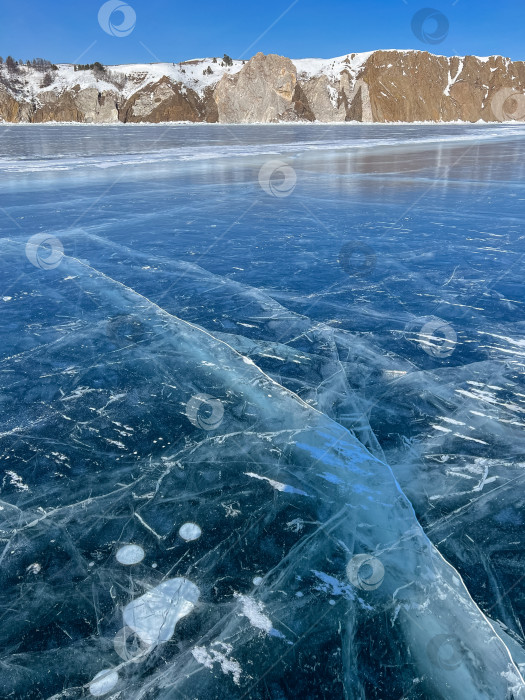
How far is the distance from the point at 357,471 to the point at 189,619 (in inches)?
37.2

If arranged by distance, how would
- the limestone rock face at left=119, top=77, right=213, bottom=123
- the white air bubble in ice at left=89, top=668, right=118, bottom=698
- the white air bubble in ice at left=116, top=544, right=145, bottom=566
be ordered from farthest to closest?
the limestone rock face at left=119, top=77, right=213, bottom=123 < the white air bubble in ice at left=116, top=544, right=145, bottom=566 < the white air bubble in ice at left=89, top=668, right=118, bottom=698

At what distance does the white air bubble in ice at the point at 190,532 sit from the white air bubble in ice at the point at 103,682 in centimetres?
49

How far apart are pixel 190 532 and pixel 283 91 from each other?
133692 millimetres

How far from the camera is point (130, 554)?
169 centimetres

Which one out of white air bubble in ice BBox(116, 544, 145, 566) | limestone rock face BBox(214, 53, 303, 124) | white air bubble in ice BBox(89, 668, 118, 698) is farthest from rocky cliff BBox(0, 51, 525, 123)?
white air bubble in ice BBox(89, 668, 118, 698)

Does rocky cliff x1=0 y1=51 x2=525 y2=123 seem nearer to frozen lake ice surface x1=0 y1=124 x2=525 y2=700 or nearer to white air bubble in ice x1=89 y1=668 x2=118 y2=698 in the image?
frozen lake ice surface x1=0 y1=124 x2=525 y2=700

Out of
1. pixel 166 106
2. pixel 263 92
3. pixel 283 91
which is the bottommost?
pixel 166 106

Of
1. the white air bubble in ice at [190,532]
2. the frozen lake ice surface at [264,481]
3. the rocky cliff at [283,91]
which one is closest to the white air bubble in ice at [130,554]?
the frozen lake ice surface at [264,481]

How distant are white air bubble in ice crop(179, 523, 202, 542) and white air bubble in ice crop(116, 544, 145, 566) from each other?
15 centimetres

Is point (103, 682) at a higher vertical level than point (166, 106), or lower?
lower

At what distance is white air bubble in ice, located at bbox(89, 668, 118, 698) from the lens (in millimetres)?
1285

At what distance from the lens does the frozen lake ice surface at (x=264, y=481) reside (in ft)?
4.48

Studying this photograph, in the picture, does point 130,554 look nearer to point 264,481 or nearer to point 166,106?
point 264,481

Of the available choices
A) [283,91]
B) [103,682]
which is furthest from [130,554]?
[283,91]
